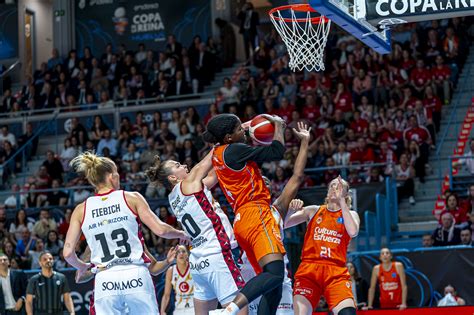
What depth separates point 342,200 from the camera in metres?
10.7

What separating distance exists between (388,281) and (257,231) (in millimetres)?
7318

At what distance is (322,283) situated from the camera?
1057 centimetres

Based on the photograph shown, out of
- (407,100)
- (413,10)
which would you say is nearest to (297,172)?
(413,10)

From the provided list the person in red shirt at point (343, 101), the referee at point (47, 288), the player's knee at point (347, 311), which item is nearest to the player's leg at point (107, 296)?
the player's knee at point (347, 311)

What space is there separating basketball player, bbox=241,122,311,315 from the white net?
2770 millimetres

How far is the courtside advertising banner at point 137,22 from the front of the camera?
29922mm

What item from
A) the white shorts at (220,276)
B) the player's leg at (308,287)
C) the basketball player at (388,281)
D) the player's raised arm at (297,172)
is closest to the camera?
the white shorts at (220,276)

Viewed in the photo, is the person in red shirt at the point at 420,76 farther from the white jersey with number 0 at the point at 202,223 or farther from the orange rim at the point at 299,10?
the white jersey with number 0 at the point at 202,223

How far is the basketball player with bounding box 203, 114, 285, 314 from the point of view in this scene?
882 cm

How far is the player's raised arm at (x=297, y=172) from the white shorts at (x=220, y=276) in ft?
3.03

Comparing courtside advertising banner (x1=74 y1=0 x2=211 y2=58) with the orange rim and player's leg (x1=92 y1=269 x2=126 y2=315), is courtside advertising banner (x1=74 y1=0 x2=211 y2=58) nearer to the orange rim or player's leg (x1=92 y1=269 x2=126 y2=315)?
the orange rim

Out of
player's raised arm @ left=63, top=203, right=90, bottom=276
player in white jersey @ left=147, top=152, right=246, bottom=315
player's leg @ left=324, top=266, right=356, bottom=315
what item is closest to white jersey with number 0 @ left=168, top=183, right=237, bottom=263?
player in white jersey @ left=147, top=152, right=246, bottom=315

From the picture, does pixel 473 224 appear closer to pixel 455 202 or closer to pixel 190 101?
pixel 455 202

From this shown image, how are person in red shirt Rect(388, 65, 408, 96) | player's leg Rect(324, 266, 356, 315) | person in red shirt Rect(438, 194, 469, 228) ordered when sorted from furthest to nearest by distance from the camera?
person in red shirt Rect(388, 65, 408, 96) → person in red shirt Rect(438, 194, 469, 228) → player's leg Rect(324, 266, 356, 315)
